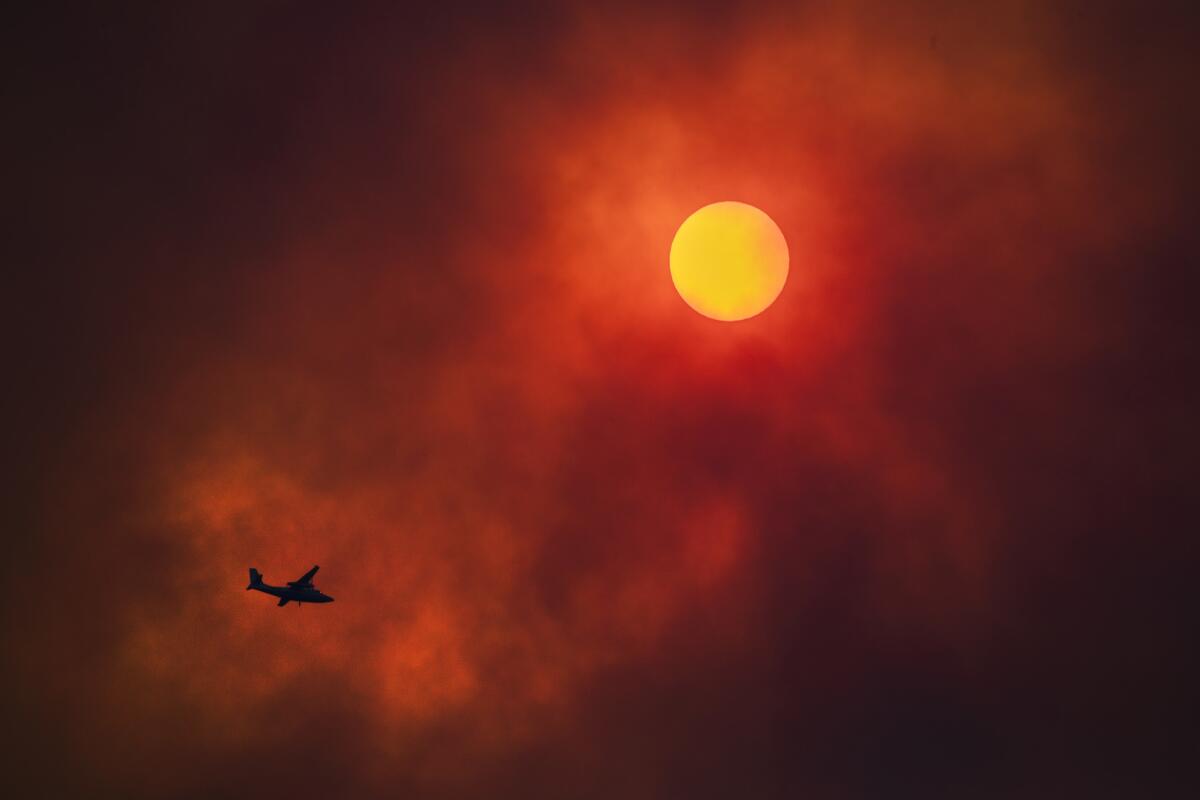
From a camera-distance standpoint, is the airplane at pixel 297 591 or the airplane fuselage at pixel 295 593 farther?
the airplane fuselage at pixel 295 593

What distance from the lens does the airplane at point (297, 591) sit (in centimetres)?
7379

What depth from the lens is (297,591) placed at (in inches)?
2916

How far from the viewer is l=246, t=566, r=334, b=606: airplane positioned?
73.8 m

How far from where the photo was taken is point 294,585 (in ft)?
241

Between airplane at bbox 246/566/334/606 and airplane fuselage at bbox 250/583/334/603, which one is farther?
airplane fuselage at bbox 250/583/334/603
